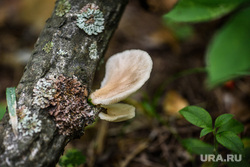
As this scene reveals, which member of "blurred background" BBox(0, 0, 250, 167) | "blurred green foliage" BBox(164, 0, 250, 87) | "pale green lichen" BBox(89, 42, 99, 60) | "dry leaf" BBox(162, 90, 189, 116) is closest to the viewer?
"pale green lichen" BBox(89, 42, 99, 60)

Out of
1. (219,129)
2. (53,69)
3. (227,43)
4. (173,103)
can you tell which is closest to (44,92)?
(53,69)

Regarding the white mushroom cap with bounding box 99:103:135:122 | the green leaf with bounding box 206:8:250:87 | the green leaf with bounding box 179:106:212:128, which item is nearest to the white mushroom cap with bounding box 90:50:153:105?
the white mushroom cap with bounding box 99:103:135:122

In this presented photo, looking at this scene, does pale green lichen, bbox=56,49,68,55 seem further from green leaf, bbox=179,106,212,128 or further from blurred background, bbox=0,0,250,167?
green leaf, bbox=179,106,212,128

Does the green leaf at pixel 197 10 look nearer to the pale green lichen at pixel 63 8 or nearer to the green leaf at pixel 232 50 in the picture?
the green leaf at pixel 232 50

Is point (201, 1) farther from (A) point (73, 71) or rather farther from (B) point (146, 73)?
(A) point (73, 71)

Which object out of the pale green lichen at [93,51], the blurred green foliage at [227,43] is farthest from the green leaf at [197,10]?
the pale green lichen at [93,51]

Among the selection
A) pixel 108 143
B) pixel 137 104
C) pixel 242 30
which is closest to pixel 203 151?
pixel 137 104
